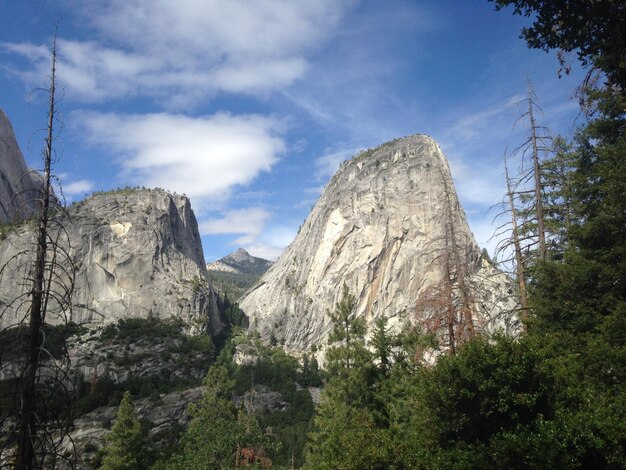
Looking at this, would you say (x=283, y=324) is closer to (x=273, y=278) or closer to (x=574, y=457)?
(x=273, y=278)

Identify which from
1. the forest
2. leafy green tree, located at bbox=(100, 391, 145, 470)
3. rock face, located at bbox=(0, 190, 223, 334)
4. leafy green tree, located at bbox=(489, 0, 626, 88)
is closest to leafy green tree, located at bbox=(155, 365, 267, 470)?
leafy green tree, located at bbox=(100, 391, 145, 470)

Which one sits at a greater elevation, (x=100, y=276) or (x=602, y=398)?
(x=100, y=276)

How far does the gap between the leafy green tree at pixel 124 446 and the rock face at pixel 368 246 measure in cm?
7398

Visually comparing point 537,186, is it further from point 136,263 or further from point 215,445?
point 136,263

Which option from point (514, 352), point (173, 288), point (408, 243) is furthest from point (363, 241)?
point (514, 352)

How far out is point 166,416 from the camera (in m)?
66.8

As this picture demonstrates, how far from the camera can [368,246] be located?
112 m

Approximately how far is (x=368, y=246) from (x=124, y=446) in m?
87.4

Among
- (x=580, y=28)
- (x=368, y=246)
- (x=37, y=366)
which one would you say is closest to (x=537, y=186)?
(x=580, y=28)

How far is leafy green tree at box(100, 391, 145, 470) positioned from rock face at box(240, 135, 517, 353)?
243 feet

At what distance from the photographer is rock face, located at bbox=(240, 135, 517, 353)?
10662 cm

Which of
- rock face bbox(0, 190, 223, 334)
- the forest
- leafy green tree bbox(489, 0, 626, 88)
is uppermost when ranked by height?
rock face bbox(0, 190, 223, 334)

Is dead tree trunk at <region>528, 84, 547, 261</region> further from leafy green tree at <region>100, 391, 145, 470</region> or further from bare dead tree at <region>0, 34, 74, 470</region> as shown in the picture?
leafy green tree at <region>100, 391, 145, 470</region>

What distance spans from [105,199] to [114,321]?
39265mm
